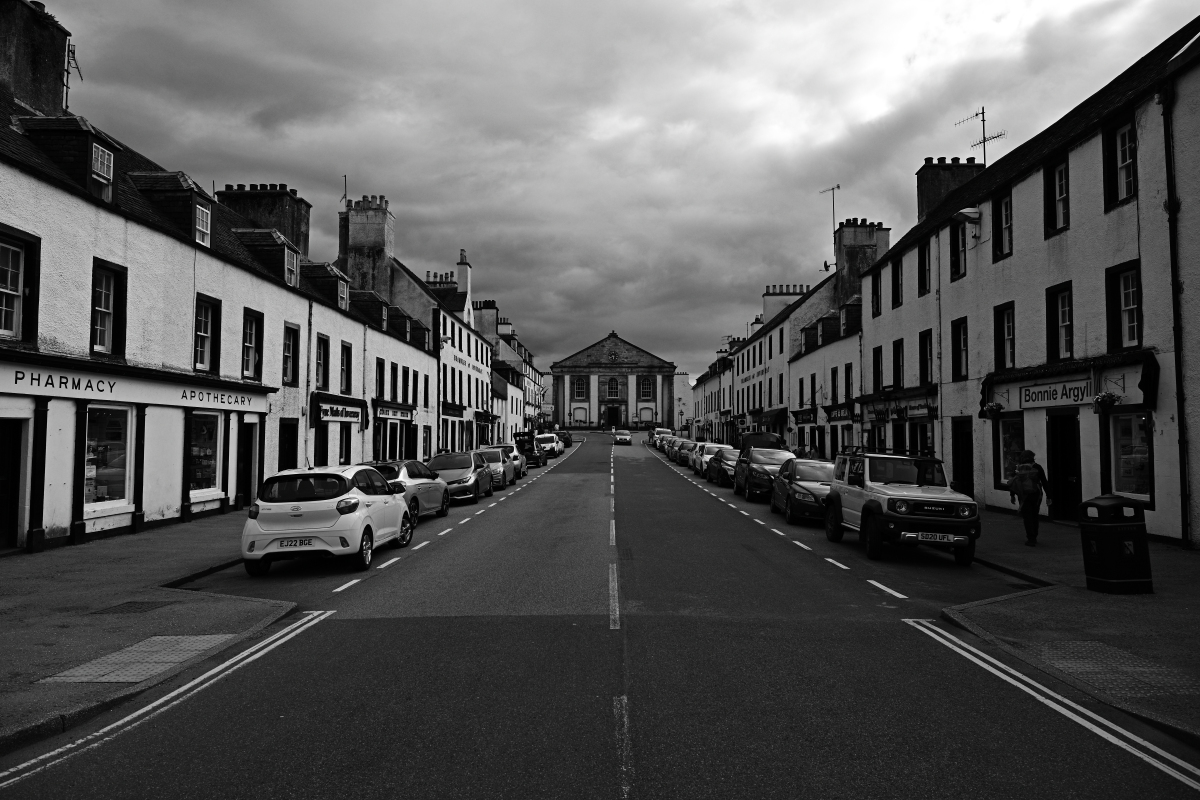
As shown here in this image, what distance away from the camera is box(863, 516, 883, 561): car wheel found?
1261cm

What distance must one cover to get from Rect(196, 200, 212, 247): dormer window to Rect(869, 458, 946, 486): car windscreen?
15582 mm

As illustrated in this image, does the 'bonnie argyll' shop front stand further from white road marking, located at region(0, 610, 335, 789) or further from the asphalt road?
white road marking, located at region(0, 610, 335, 789)

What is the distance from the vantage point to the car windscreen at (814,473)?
61.9 feet

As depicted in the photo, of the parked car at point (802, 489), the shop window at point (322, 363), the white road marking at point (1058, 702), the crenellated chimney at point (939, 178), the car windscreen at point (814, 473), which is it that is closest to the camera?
the white road marking at point (1058, 702)

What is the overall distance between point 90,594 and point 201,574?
5.57 ft

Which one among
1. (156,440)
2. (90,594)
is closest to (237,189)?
(156,440)

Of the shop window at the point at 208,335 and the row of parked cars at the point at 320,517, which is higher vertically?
the shop window at the point at 208,335

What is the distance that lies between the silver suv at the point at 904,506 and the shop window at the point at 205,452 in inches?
563

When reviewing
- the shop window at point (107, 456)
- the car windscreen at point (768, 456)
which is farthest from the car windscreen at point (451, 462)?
the shop window at point (107, 456)

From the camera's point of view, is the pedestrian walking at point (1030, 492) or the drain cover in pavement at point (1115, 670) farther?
the pedestrian walking at point (1030, 492)

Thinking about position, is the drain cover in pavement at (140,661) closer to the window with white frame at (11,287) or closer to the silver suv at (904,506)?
the window with white frame at (11,287)

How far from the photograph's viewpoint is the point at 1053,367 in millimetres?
16938

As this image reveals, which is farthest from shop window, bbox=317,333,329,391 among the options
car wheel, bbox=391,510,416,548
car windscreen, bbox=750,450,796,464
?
car windscreen, bbox=750,450,796,464

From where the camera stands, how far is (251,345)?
20641mm
